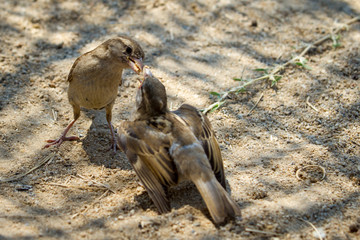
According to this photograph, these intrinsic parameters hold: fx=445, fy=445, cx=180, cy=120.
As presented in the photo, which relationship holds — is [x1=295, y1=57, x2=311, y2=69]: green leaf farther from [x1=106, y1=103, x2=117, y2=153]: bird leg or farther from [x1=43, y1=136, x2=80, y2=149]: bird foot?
[x1=43, y1=136, x2=80, y2=149]: bird foot

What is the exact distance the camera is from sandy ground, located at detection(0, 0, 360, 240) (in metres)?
4.20

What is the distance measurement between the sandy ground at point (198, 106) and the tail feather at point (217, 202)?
0.45 feet

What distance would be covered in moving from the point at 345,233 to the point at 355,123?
218 centimetres

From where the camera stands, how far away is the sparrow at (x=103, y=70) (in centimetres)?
551

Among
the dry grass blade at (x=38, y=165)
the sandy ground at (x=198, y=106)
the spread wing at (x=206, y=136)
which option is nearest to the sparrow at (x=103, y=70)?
the dry grass blade at (x=38, y=165)

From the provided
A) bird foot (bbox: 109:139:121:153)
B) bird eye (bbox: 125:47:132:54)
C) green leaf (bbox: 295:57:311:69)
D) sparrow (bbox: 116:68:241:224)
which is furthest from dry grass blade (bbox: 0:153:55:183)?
green leaf (bbox: 295:57:311:69)

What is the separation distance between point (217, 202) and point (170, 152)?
746 millimetres

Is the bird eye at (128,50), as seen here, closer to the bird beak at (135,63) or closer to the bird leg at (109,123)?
the bird beak at (135,63)

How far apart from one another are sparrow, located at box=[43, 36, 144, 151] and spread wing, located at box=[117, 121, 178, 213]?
109 centimetres

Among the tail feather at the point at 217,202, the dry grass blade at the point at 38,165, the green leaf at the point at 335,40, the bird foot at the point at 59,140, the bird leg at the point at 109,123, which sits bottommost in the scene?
the dry grass blade at the point at 38,165

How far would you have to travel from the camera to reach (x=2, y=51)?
7227 millimetres

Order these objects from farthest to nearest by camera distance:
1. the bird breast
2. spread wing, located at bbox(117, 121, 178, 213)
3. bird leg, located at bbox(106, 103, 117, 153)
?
Answer: bird leg, located at bbox(106, 103, 117, 153) < the bird breast < spread wing, located at bbox(117, 121, 178, 213)

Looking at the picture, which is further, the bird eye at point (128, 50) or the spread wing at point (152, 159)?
the bird eye at point (128, 50)

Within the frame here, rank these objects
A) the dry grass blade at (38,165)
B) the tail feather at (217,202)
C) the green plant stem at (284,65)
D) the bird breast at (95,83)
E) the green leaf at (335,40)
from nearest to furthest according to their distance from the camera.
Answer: the tail feather at (217,202) → the dry grass blade at (38,165) → the bird breast at (95,83) → the green plant stem at (284,65) → the green leaf at (335,40)
